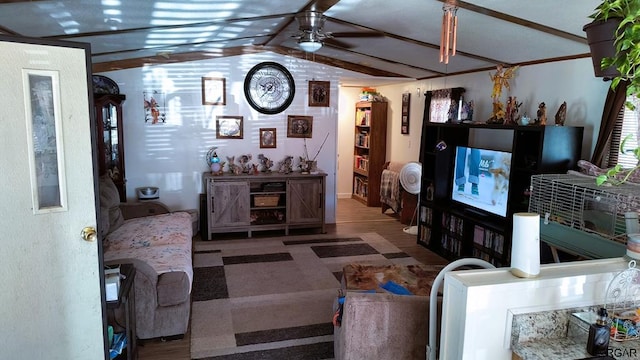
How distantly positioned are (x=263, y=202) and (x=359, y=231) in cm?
144

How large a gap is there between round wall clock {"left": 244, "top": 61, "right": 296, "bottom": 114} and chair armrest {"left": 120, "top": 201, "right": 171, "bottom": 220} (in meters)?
1.84

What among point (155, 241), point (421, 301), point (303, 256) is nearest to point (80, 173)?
point (421, 301)

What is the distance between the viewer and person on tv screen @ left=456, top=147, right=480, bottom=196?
15.5ft

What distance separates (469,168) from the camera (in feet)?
16.0

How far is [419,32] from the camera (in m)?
4.20

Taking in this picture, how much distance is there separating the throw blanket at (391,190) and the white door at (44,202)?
17.5 ft

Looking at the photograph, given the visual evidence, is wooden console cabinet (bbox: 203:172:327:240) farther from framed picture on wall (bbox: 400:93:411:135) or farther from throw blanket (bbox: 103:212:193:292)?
framed picture on wall (bbox: 400:93:411:135)

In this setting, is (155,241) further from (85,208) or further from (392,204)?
(392,204)

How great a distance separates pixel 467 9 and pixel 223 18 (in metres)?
2.09

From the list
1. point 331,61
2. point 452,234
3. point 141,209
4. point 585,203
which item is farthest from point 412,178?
point 141,209

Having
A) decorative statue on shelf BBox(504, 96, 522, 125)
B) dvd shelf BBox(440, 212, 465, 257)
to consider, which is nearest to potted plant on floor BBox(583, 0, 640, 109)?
decorative statue on shelf BBox(504, 96, 522, 125)

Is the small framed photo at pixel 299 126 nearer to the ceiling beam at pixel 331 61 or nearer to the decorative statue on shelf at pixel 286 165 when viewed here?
the decorative statue on shelf at pixel 286 165

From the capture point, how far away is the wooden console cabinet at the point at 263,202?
5559 mm

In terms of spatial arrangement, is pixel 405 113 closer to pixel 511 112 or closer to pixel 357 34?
pixel 357 34
